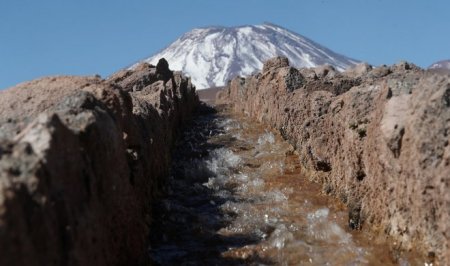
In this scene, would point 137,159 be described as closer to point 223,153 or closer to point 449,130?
point 449,130

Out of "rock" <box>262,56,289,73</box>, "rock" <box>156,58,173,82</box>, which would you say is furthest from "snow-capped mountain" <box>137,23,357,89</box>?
"rock" <box>262,56,289,73</box>

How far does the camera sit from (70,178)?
3.90 metres

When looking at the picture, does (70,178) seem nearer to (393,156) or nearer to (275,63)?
(393,156)

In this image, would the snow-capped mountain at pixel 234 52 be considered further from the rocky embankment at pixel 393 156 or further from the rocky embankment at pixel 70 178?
the rocky embankment at pixel 70 178

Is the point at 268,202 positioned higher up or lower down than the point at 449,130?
lower down

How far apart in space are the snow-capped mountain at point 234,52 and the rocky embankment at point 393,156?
135990 mm

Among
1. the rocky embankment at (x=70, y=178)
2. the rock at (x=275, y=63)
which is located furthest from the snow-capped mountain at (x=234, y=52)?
the rocky embankment at (x=70, y=178)

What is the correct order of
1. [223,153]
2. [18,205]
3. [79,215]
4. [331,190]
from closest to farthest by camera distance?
[18,205] → [79,215] → [331,190] → [223,153]

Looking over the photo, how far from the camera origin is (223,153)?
41.0ft

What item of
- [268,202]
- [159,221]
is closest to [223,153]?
[268,202]

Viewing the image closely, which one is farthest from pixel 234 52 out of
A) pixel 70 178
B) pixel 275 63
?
pixel 70 178

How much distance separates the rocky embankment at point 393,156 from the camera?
4977 mm

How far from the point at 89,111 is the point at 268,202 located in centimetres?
401

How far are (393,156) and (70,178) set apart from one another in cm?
314
